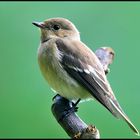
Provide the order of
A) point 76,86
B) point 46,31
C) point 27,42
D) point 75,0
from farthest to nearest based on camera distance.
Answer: point 75,0, point 27,42, point 46,31, point 76,86

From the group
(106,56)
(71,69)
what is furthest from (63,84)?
(106,56)

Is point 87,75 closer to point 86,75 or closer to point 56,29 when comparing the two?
point 86,75

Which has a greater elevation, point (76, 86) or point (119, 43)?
point (76, 86)

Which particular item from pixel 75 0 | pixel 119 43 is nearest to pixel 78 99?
pixel 119 43

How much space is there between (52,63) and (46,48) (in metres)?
0.11

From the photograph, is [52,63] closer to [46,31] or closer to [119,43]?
[46,31]

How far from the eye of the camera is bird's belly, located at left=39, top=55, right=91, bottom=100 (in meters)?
2.81

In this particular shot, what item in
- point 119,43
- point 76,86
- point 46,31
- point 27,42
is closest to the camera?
point 76,86

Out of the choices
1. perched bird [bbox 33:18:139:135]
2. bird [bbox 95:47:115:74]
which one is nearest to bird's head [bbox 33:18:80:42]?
perched bird [bbox 33:18:139:135]

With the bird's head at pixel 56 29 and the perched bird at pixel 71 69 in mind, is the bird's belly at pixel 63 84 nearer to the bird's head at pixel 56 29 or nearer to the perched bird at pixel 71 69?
the perched bird at pixel 71 69

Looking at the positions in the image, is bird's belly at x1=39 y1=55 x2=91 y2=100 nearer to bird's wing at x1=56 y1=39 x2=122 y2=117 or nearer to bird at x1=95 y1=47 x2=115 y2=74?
bird's wing at x1=56 y1=39 x2=122 y2=117

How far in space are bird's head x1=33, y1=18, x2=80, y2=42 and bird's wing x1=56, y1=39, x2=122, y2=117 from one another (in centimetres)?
8

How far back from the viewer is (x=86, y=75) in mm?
A: 2854

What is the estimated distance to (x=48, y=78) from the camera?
285cm
